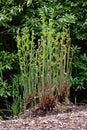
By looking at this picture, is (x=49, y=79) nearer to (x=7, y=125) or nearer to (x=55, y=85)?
(x=55, y=85)

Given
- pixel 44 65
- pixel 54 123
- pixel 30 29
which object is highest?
pixel 30 29

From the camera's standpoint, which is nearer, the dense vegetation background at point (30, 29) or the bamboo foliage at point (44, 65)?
the bamboo foliage at point (44, 65)

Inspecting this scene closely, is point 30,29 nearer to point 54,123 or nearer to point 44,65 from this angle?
point 44,65

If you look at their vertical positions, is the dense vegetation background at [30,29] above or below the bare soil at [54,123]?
above

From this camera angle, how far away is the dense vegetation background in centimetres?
581

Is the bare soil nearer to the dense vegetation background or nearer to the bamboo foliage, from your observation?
the bamboo foliage

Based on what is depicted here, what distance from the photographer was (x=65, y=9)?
6016 millimetres

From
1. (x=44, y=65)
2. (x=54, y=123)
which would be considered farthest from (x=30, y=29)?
(x=54, y=123)

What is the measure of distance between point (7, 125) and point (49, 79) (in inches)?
41.2

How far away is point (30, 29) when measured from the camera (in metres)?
5.85

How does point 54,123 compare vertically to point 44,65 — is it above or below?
below

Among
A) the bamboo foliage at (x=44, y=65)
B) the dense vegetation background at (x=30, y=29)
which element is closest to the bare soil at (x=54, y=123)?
the bamboo foliage at (x=44, y=65)

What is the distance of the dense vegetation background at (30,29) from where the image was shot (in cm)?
581

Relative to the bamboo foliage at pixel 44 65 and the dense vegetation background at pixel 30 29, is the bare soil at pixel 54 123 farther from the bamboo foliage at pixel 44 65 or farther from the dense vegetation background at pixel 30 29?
the dense vegetation background at pixel 30 29
